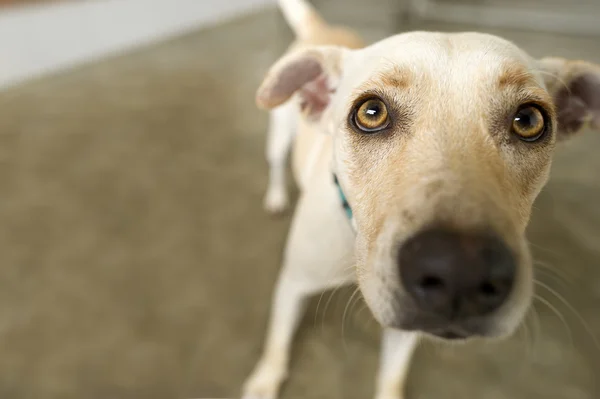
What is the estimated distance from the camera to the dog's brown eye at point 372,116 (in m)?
1.08

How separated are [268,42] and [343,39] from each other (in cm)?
227

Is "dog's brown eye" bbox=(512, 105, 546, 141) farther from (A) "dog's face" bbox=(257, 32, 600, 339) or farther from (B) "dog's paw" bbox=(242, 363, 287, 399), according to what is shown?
(B) "dog's paw" bbox=(242, 363, 287, 399)

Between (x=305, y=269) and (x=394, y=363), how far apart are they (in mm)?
522

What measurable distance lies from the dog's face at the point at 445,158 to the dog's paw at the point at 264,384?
955mm

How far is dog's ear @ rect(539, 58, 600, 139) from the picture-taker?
3.92 feet

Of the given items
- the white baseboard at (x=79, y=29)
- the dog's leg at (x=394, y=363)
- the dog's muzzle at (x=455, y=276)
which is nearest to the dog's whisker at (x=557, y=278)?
the dog's leg at (x=394, y=363)

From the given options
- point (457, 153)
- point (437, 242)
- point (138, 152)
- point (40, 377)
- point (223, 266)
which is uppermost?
point (138, 152)

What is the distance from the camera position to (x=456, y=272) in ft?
2.49

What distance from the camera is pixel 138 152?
279cm

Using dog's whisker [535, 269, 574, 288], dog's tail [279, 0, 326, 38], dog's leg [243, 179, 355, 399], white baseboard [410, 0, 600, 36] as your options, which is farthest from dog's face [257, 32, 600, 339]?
white baseboard [410, 0, 600, 36]

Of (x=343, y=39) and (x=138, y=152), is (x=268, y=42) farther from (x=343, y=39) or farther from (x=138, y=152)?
(x=343, y=39)

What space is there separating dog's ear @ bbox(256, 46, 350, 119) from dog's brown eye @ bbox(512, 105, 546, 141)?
20.6 inches

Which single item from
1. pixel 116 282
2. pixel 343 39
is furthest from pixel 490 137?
pixel 116 282

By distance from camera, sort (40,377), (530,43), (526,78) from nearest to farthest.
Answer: (526,78)
(40,377)
(530,43)
